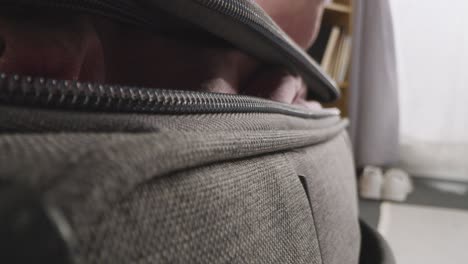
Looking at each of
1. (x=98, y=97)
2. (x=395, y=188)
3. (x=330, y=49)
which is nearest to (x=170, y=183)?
(x=98, y=97)

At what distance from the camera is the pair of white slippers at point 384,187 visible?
1273 mm

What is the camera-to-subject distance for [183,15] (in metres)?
0.30

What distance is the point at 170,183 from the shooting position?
6.3 inches

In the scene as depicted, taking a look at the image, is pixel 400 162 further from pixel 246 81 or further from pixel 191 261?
pixel 191 261

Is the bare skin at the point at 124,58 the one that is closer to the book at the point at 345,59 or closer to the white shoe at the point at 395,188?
the white shoe at the point at 395,188

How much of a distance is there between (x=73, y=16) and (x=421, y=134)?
1606mm

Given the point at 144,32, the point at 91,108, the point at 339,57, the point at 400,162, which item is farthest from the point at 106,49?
the point at 400,162

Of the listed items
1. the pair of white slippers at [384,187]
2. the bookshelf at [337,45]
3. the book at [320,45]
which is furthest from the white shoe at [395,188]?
the book at [320,45]

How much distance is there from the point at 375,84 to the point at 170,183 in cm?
155

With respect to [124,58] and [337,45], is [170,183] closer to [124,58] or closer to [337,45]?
[124,58]

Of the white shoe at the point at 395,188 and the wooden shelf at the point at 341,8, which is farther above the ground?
the wooden shelf at the point at 341,8

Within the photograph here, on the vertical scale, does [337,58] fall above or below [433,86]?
above

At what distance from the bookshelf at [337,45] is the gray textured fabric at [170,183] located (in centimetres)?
137

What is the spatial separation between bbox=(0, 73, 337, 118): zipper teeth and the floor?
0.71 m
